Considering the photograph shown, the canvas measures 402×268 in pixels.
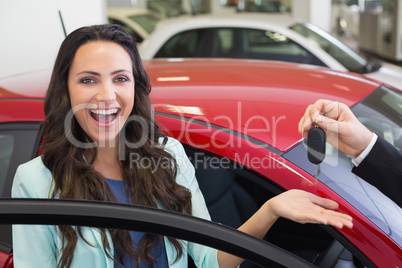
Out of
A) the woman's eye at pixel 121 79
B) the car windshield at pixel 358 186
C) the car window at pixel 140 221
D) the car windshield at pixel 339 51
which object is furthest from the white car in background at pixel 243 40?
the car window at pixel 140 221

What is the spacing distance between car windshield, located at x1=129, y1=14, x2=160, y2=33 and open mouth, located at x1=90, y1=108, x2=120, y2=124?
8104mm

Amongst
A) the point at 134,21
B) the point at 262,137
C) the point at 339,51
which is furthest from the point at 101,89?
the point at 134,21

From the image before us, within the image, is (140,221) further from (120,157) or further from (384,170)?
(384,170)

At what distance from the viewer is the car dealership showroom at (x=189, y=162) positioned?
164 cm

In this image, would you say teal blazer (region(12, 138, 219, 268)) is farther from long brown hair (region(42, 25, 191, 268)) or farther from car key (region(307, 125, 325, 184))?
car key (region(307, 125, 325, 184))

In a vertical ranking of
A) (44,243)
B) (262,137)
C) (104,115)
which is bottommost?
(44,243)

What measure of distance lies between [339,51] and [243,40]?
1.03m

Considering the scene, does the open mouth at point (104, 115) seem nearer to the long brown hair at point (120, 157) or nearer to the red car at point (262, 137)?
the long brown hair at point (120, 157)

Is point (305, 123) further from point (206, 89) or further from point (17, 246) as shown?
point (17, 246)

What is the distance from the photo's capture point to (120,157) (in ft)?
6.48

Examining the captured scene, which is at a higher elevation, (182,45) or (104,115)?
(104,115)

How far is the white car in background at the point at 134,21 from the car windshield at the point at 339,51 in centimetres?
376

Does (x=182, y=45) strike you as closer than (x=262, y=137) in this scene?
No

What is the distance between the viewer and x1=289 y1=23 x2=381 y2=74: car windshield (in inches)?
226
